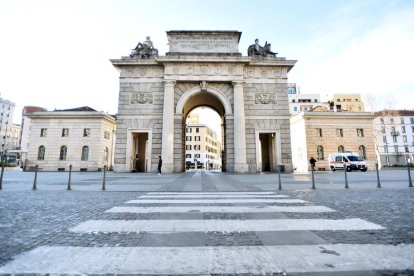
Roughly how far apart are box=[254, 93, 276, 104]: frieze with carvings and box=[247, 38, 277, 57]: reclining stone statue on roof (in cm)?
471

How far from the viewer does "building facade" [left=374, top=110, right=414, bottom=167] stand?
216ft

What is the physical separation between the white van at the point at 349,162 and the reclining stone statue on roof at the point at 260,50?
16.0 m

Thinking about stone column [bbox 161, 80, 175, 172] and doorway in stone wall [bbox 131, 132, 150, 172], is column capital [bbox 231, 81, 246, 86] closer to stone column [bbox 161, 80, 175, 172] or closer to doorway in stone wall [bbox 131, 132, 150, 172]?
stone column [bbox 161, 80, 175, 172]

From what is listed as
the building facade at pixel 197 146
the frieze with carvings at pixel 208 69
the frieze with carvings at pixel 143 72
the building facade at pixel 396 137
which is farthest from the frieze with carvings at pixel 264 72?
the building facade at pixel 396 137

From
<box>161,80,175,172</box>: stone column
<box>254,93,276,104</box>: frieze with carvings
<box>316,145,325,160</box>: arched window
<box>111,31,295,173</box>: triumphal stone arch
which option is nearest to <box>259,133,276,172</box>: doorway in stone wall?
<box>111,31,295,173</box>: triumphal stone arch

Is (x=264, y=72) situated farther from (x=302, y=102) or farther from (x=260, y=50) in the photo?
(x=302, y=102)

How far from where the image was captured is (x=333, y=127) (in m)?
36.1

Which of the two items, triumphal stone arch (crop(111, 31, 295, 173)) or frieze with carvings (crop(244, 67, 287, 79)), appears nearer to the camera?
triumphal stone arch (crop(111, 31, 295, 173))

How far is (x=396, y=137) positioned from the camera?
222ft

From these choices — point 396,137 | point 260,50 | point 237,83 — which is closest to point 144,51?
point 237,83

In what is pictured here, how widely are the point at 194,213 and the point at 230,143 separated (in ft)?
62.7

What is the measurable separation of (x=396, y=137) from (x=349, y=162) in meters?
55.1

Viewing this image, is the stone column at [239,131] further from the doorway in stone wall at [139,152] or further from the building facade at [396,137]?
the building facade at [396,137]

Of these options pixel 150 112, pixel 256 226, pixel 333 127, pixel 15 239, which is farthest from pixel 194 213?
pixel 333 127
